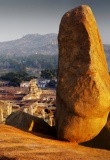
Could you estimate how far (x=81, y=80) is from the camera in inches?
252

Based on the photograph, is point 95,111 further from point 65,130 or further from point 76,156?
point 76,156

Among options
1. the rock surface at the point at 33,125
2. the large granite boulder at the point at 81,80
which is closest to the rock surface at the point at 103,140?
the rock surface at the point at 33,125

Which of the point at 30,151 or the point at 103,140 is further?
the point at 103,140

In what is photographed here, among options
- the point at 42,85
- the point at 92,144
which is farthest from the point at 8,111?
the point at 42,85

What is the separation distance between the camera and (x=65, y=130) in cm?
660

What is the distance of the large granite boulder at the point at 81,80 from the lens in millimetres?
6270

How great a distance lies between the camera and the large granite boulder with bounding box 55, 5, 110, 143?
627cm

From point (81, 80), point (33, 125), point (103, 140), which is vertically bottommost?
point (103, 140)

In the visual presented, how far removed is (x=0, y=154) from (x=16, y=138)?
1.02 metres

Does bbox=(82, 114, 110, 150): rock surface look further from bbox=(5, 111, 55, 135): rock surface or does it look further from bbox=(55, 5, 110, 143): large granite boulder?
bbox=(55, 5, 110, 143): large granite boulder

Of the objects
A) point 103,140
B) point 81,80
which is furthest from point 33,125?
A: point 81,80

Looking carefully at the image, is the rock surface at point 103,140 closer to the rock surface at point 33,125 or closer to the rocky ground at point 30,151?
the rock surface at point 33,125

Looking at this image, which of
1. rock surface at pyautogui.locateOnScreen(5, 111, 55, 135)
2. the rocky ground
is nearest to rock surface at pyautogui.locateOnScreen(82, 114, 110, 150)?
rock surface at pyautogui.locateOnScreen(5, 111, 55, 135)

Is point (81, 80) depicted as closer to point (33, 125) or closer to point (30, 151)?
point (30, 151)
